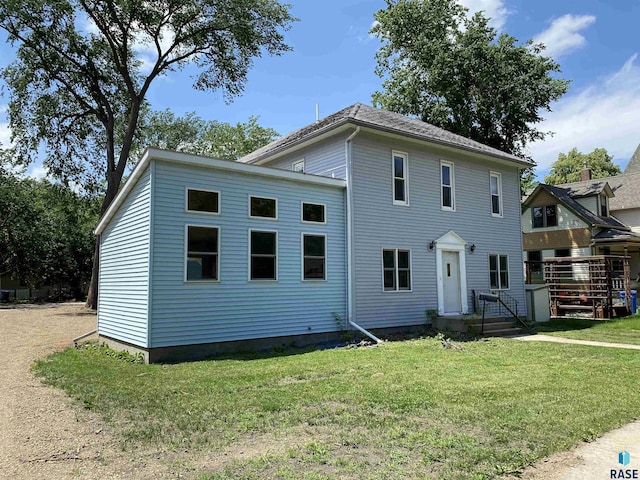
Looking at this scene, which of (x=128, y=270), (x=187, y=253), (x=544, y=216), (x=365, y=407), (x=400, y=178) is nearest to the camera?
(x=365, y=407)

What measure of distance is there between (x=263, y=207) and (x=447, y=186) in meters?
7.00

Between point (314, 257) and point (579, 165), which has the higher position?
point (579, 165)

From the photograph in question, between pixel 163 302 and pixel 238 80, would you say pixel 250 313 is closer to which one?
pixel 163 302

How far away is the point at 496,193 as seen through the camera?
16.8 metres

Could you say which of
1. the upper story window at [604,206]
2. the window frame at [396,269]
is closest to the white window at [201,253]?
the window frame at [396,269]

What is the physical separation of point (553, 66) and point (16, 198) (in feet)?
115

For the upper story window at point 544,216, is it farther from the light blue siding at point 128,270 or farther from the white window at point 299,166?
the light blue siding at point 128,270

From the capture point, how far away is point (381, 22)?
92.1 feet

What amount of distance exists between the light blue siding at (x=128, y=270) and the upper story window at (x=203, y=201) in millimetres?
860

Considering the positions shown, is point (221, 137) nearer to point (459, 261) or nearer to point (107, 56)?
point (107, 56)

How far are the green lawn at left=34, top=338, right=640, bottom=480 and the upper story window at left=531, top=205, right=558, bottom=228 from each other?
728 inches

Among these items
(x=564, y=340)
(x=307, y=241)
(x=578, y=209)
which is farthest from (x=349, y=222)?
(x=578, y=209)

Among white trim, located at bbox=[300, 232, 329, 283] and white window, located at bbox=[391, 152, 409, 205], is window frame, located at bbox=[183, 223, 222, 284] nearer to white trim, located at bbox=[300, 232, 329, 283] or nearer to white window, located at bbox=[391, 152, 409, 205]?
white trim, located at bbox=[300, 232, 329, 283]

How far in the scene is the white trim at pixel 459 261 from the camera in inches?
563
